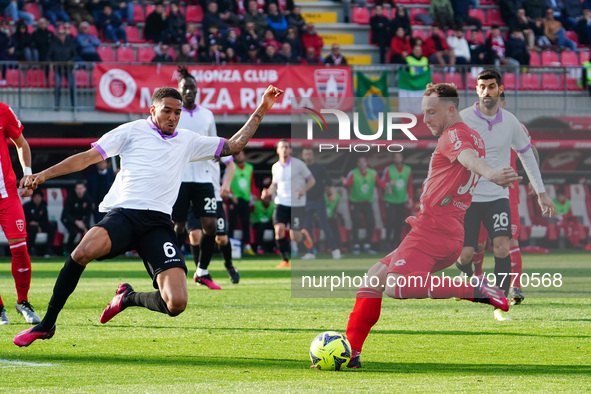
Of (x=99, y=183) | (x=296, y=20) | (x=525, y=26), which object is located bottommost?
(x=99, y=183)

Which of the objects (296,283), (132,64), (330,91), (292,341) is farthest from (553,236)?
(292,341)

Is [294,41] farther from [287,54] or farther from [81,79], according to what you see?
[81,79]

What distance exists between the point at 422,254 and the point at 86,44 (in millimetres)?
17273

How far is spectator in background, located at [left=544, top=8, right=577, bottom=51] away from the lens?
1101 inches

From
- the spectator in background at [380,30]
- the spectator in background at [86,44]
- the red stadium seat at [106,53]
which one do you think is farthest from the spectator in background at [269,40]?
the spectator in background at [86,44]

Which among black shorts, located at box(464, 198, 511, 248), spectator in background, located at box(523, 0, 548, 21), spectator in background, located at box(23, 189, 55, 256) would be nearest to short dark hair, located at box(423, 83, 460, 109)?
black shorts, located at box(464, 198, 511, 248)

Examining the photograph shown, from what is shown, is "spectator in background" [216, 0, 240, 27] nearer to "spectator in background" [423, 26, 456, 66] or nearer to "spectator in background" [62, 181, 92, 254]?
"spectator in background" [423, 26, 456, 66]

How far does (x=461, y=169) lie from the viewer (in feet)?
22.4

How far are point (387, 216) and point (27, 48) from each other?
465 inches

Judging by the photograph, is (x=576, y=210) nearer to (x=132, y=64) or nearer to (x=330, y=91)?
(x=330, y=91)

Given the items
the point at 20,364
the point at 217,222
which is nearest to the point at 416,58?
the point at 217,222

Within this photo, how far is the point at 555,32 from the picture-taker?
92.4ft

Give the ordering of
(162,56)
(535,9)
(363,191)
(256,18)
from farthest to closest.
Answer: (535,9) < (256,18) < (162,56) < (363,191)

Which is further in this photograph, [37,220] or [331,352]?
[37,220]
